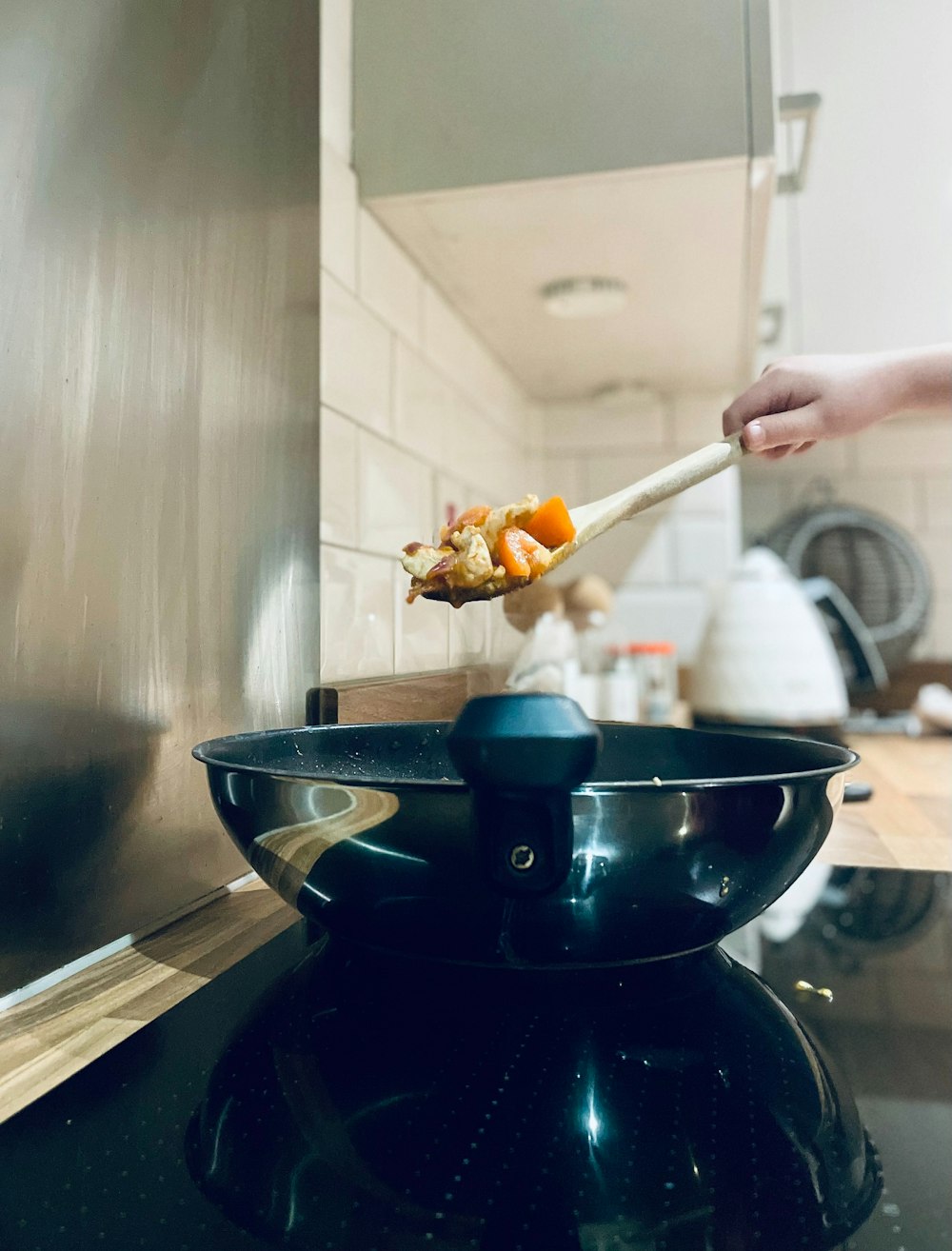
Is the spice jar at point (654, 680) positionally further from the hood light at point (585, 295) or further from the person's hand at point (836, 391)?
the person's hand at point (836, 391)

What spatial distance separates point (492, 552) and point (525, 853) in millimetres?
235

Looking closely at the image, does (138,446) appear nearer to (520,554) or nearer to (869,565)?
(520,554)

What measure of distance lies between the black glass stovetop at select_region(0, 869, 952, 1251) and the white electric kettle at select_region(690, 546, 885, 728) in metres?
0.87

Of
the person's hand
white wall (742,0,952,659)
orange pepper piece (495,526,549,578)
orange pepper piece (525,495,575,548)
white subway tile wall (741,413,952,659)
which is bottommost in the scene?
orange pepper piece (495,526,549,578)

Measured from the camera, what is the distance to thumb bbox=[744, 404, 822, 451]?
541 millimetres

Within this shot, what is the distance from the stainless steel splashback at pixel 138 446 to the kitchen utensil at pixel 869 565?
4.88ft

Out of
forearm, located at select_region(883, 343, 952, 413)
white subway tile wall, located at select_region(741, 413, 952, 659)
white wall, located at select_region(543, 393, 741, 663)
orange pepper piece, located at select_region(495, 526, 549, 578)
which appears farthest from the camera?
white subway tile wall, located at select_region(741, 413, 952, 659)

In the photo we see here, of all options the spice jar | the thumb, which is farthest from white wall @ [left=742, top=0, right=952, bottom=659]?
the thumb

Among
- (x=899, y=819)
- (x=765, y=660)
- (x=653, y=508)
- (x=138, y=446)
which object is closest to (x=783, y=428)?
(x=138, y=446)

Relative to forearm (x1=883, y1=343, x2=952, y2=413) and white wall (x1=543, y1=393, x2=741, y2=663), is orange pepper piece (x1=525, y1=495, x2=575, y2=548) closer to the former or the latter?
forearm (x1=883, y1=343, x2=952, y2=413)

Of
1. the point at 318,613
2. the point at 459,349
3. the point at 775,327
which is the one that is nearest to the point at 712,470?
the point at 318,613

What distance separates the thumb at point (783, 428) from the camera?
1.77 ft

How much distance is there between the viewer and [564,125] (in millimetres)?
757

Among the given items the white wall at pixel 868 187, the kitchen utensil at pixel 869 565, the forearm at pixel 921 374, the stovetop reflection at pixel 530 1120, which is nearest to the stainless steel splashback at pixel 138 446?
the stovetop reflection at pixel 530 1120
